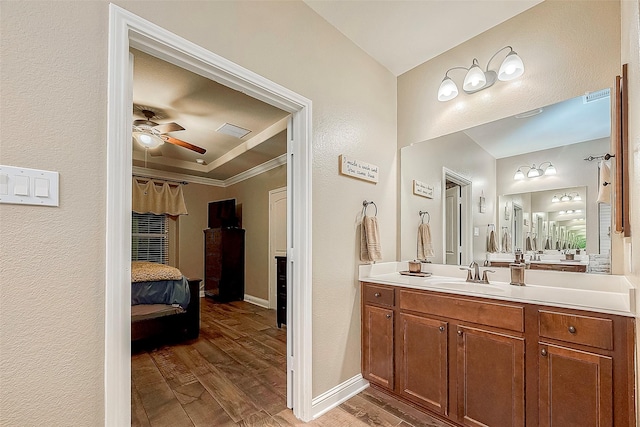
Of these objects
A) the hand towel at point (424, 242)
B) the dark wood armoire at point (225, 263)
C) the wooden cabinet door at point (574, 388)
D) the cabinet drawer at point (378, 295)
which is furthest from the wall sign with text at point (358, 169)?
the dark wood armoire at point (225, 263)

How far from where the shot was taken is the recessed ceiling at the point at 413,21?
1.95 m

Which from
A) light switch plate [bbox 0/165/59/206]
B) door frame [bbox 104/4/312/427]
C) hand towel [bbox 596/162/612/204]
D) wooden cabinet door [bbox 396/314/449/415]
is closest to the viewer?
light switch plate [bbox 0/165/59/206]

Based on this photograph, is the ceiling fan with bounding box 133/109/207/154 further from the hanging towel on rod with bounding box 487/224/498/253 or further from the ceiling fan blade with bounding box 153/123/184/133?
the hanging towel on rod with bounding box 487/224/498/253

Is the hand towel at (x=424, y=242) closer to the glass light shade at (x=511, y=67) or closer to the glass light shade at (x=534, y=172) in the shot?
the glass light shade at (x=534, y=172)

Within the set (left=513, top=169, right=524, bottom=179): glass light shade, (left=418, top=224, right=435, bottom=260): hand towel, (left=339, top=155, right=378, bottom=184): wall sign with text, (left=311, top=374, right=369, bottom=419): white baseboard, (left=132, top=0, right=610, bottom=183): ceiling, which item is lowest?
(left=311, top=374, right=369, bottom=419): white baseboard

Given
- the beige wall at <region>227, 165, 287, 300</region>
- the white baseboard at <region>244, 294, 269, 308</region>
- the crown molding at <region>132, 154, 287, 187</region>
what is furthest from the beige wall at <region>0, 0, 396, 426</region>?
the white baseboard at <region>244, 294, 269, 308</region>

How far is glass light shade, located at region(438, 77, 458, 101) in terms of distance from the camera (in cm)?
225

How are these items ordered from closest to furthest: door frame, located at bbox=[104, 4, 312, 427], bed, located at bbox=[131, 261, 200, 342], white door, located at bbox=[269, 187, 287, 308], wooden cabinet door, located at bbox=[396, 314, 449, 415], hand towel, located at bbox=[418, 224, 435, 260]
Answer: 1. door frame, located at bbox=[104, 4, 312, 427]
2. wooden cabinet door, located at bbox=[396, 314, 449, 415]
3. hand towel, located at bbox=[418, 224, 435, 260]
4. bed, located at bbox=[131, 261, 200, 342]
5. white door, located at bbox=[269, 187, 287, 308]

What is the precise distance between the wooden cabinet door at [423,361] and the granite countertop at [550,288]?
10.0 inches

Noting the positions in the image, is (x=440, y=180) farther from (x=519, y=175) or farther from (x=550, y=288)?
(x=550, y=288)

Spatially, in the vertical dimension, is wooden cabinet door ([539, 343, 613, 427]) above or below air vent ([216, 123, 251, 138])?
below

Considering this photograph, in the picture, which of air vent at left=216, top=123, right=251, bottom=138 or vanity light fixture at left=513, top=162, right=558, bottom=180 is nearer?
vanity light fixture at left=513, top=162, right=558, bottom=180

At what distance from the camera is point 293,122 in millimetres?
2004

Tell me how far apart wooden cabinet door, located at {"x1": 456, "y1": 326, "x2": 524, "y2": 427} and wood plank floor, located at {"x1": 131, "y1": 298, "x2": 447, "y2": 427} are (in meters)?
0.28
